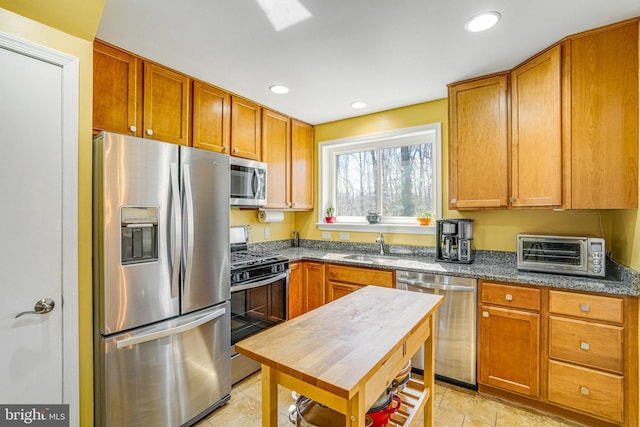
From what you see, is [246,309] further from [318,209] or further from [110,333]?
[318,209]

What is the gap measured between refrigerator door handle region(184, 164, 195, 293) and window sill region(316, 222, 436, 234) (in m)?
2.01

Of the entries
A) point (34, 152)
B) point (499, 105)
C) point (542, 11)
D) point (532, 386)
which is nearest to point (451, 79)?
point (499, 105)

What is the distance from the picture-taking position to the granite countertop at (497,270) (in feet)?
6.09

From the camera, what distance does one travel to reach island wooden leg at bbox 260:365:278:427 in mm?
1182

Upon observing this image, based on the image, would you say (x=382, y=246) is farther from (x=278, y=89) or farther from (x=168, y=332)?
(x=168, y=332)

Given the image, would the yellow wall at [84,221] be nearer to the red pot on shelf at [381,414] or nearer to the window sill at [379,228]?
the red pot on shelf at [381,414]

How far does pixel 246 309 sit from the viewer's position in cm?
249

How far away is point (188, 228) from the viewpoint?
193 cm

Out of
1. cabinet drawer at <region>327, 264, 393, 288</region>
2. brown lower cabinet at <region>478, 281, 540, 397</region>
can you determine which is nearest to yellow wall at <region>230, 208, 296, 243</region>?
cabinet drawer at <region>327, 264, 393, 288</region>

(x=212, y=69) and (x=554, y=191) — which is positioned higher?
(x=212, y=69)

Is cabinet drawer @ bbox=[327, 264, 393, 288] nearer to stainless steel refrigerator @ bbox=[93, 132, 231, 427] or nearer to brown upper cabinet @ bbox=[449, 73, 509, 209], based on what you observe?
brown upper cabinet @ bbox=[449, 73, 509, 209]

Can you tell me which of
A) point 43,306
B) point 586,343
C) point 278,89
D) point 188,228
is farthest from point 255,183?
point 586,343

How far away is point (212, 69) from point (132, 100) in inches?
24.6

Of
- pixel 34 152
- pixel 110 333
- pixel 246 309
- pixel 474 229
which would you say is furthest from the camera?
pixel 474 229
